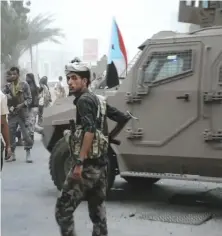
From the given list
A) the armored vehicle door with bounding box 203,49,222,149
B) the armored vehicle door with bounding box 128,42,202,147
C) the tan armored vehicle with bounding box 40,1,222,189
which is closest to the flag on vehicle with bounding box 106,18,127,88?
the tan armored vehicle with bounding box 40,1,222,189

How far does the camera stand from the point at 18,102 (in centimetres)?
991

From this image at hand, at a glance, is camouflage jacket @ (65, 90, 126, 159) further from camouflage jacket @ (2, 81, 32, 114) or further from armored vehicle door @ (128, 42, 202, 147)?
camouflage jacket @ (2, 81, 32, 114)

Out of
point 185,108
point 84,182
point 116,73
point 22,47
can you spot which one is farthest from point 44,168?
point 22,47

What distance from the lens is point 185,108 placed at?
623cm

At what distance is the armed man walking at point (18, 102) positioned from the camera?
981cm

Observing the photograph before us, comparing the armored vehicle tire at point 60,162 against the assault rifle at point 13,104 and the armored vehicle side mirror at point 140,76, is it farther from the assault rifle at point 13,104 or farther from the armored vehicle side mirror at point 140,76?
the assault rifle at point 13,104

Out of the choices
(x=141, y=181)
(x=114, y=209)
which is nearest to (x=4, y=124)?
(x=114, y=209)

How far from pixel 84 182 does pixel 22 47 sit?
114 ft

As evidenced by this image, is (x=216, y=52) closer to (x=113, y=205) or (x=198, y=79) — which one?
(x=198, y=79)

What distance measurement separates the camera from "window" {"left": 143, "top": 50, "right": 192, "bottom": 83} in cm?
636

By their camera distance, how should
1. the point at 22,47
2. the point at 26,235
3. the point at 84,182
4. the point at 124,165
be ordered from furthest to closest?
the point at 22,47
the point at 124,165
the point at 26,235
the point at 84,182

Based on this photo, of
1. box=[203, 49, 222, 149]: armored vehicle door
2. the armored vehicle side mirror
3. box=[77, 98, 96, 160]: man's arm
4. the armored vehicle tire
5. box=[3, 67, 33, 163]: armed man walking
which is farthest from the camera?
box=[3, 67, 33, 163]: armed man walking

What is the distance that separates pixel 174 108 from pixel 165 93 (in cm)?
19

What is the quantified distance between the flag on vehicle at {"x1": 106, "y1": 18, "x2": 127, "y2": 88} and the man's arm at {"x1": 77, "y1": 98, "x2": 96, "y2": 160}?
2.63 m
